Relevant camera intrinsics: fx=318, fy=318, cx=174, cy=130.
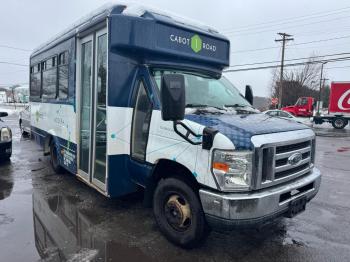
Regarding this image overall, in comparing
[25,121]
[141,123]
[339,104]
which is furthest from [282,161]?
[339,104]

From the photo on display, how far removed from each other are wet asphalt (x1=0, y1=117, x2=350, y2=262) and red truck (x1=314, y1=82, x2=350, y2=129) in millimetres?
21463

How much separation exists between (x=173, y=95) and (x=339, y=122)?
26.7m

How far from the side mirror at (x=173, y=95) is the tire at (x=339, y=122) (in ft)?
86.2

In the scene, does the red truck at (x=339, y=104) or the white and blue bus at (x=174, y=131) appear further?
the red truck at (x=339, y=104)

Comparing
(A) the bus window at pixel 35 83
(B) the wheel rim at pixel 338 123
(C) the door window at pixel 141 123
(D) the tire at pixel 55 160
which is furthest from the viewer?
(B) the wheel rim at pixel 338 123

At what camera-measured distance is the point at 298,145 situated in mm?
3996

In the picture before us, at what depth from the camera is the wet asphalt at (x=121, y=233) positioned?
12.8ft

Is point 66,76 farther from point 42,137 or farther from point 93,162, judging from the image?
point 42,137

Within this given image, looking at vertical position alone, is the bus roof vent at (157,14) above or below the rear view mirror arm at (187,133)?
above

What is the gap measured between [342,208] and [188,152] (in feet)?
12.2

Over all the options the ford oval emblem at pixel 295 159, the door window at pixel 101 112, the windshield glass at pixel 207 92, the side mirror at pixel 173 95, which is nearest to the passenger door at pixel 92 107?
the door window at pixel 101 112

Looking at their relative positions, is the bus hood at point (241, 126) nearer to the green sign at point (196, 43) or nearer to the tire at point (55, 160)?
the green sign at point (196, 43)

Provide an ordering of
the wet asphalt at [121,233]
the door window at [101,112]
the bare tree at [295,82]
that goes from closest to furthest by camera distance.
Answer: the wet asphalt at [121,233]
the door window at [101,112]
the bare tree at [295,82]

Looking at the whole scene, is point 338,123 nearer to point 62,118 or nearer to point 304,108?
point 304,108
